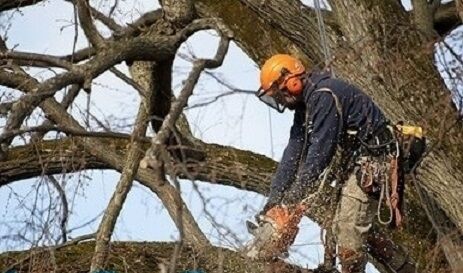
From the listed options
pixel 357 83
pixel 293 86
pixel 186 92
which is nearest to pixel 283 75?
pixel 293 86

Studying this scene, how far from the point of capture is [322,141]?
22.2 feet

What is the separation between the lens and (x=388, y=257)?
7.75m

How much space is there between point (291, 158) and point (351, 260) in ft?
2.11

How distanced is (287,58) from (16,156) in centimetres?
314

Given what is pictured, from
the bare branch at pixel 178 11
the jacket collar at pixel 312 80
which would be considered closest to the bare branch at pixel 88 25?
the bare branch at pixel 178 11

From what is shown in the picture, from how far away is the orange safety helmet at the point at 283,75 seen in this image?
23.0 ft

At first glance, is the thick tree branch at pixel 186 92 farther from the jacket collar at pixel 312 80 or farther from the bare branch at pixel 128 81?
the bare branch at pixel 128 81

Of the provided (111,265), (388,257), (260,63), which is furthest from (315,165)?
(260,63)

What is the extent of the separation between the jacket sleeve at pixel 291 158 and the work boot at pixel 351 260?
0.46 m

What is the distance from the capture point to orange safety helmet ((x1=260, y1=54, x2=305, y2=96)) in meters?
7.02

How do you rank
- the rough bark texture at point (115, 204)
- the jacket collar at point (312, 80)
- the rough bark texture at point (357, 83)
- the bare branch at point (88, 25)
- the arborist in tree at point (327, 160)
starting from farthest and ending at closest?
1. the rough bark texture at point (357, 83)
2. the bare branch at point (88, 25)
3. the rough bark texture at point (115, 204)
4. the jacket collar at point (312, 80)
5. the arborist in tree at point (327, 160)

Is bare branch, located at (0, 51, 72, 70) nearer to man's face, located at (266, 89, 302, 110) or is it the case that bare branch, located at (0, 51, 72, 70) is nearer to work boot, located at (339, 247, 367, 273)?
man's face, located at (266, 89, 302, 110)

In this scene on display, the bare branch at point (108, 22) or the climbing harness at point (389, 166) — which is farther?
the bare branch at point (108, 22)

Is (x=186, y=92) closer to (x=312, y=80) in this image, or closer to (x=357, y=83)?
(x=312, y=80)
